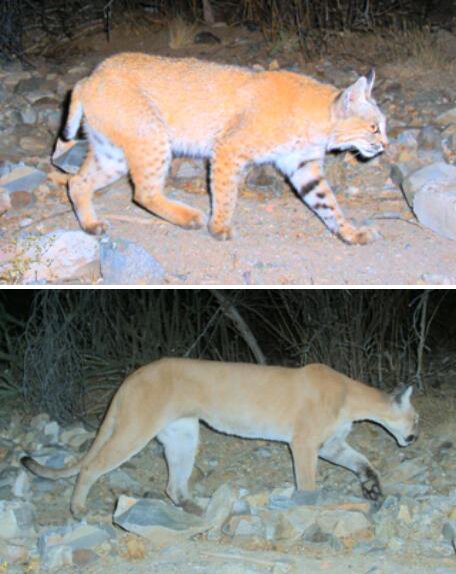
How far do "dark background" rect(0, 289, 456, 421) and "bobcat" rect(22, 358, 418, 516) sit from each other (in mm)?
1499

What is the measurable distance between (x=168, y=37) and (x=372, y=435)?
216 inches

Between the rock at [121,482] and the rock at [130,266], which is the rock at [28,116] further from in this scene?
the rock at [121,482]

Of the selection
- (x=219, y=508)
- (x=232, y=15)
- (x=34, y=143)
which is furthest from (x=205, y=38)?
(x=219, y=508)

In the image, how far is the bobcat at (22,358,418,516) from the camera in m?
6.08

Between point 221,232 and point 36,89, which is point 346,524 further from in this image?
point 36,89

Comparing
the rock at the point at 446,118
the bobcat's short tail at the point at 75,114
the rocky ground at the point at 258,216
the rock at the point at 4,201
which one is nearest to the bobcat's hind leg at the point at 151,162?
the rocky ground at the point at 258,216

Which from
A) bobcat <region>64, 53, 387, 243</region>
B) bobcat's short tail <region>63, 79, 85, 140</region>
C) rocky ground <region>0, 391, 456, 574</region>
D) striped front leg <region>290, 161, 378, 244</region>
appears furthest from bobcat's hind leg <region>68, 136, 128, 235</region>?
rocky ground <region>0, 391, 456, 574</region>

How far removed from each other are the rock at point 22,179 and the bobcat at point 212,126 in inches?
29.2

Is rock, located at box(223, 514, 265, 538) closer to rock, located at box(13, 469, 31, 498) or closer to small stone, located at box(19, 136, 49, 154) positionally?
rock, located at box(13, 469, 31, 498)

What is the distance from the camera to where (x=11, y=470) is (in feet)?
22.3

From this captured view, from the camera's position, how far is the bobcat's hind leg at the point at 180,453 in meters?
6.36

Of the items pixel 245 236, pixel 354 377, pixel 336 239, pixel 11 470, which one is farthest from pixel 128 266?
pixel 354 377

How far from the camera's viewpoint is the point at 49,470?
636 centimetres

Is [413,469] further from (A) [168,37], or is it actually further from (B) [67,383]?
(A) [168,37]
